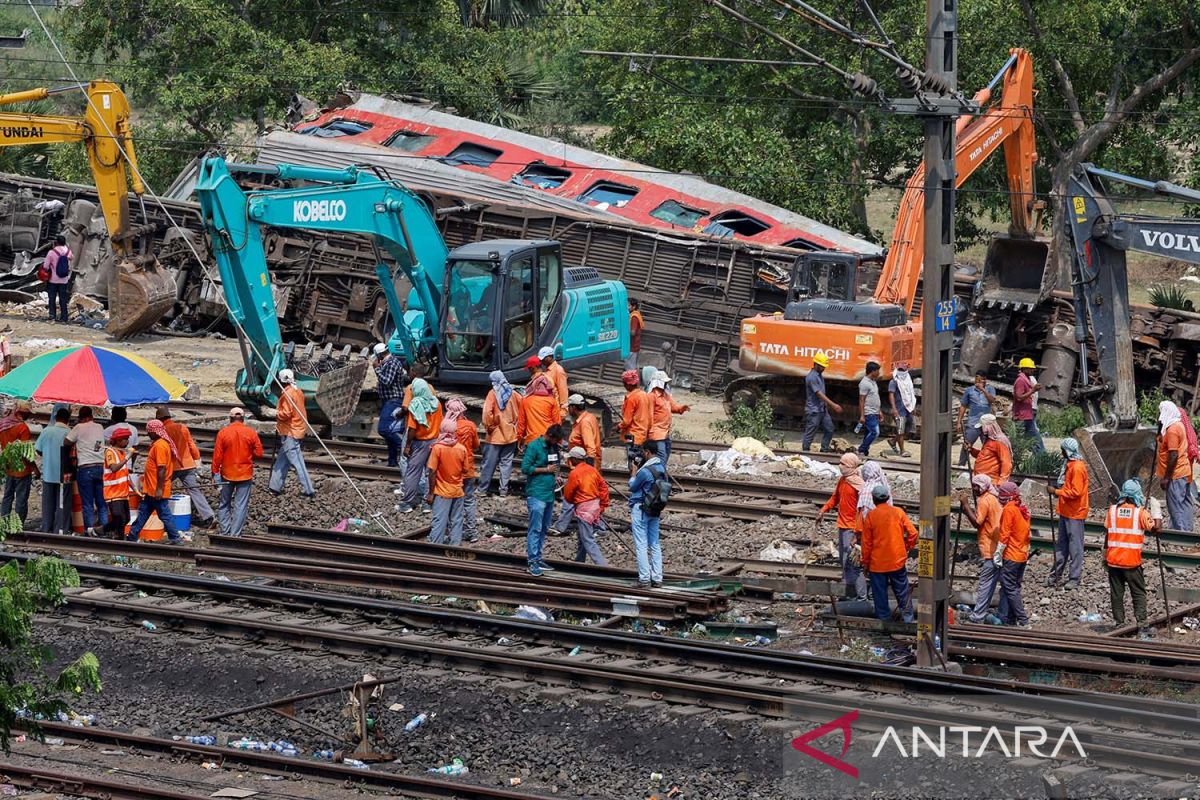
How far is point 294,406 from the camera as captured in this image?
752 inches

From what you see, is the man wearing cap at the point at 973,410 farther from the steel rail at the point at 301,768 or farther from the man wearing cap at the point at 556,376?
the steel rail at the point at 301,768

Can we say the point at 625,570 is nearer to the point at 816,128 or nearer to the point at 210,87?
the point at 816,128

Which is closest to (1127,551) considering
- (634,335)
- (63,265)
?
(634,335)

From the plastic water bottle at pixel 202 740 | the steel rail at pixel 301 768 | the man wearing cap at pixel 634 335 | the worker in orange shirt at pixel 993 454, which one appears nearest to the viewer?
the steel rail at pixel 301 768

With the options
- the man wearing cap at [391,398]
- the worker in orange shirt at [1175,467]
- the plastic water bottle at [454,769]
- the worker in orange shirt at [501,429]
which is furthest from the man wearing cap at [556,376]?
the plastic water bottle at [454,769]

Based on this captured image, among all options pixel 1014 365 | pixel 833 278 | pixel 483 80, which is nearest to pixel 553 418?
pixel 833 278

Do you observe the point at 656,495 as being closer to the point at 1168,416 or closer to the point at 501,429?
the point at 501,429

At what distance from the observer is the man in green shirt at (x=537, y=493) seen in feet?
53.8

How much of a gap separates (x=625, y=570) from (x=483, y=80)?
22.2 m

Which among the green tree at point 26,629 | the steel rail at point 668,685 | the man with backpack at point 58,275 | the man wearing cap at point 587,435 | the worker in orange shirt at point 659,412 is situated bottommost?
the man with backpack at point 58,275

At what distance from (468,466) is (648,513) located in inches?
104

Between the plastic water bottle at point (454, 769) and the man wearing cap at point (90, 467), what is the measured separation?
7219 mm

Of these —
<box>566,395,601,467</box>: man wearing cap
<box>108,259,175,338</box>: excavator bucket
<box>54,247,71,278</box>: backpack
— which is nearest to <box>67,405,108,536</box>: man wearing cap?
<box>566,395,601,467</box>: man wearing cap

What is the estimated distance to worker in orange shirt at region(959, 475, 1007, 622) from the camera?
604 inches
